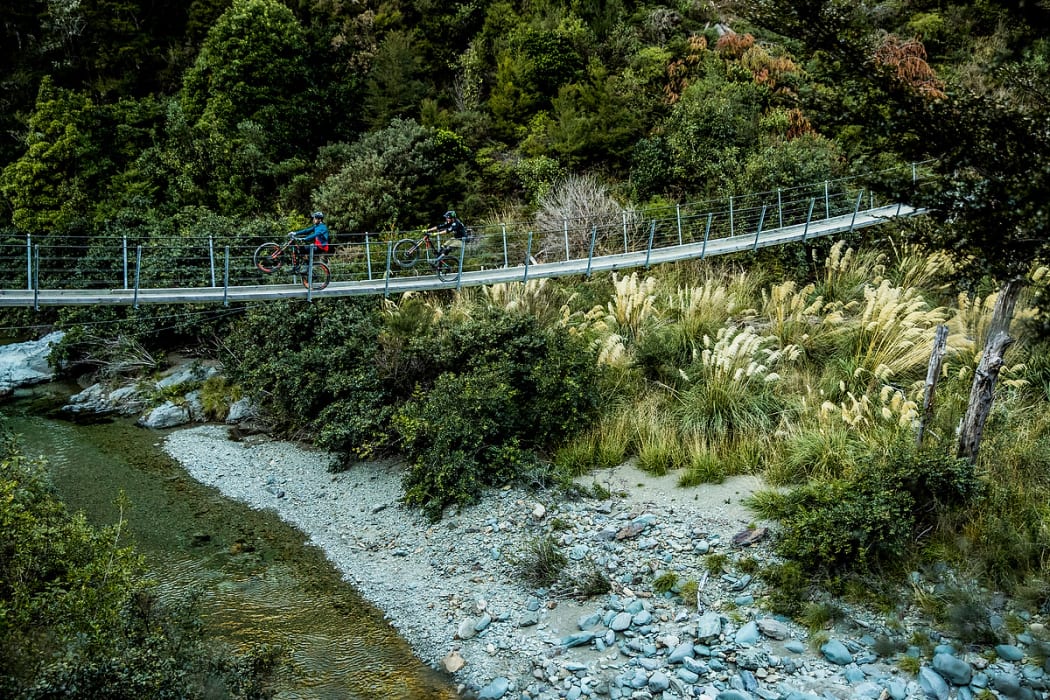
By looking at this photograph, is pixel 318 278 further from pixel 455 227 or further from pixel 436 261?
pixel 455 227

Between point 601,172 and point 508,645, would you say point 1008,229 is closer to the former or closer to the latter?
point 508,645

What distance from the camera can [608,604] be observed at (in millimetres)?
7645

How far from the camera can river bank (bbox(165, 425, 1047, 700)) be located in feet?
20.9

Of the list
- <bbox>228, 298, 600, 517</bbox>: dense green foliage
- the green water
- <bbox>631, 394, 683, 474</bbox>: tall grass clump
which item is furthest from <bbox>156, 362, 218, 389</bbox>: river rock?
<bbox>631, 394, 683, 474</bbox>: tall grass clump

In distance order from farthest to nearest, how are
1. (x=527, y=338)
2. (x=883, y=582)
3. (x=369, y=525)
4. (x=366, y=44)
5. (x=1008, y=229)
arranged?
(x=366, y=44)
(x=527, y=338)
(x=369, y=525)
(x=883, y=582)
(x=1008, y=229)

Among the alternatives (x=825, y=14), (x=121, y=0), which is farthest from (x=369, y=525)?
(x=121, y=0)

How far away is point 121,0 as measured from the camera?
23.6m

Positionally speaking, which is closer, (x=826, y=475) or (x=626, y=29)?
(x=826, y=475)

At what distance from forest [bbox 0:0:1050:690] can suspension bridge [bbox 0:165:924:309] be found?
0.55 meters

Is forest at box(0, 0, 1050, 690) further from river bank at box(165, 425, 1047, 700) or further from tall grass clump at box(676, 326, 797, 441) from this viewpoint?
river bank at box(165, 425, 1047, 700)

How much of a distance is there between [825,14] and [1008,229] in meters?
2.32

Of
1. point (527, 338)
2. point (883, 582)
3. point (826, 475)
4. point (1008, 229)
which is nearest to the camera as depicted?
point (1008, 229)

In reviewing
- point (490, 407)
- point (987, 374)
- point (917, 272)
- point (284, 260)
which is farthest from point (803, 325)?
point (284, 260)

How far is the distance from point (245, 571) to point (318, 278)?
5.87 m
